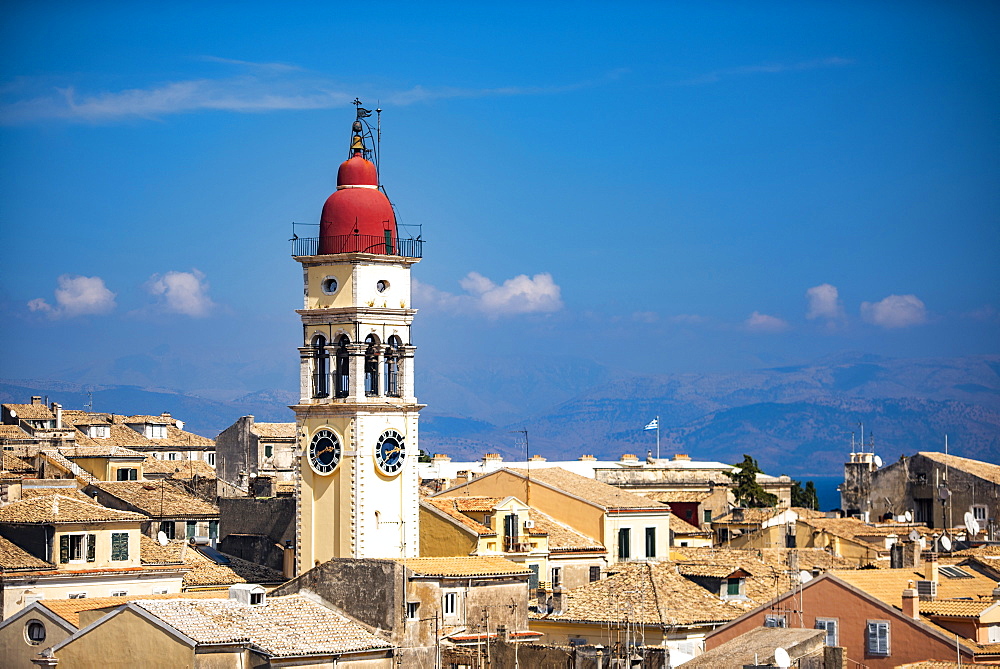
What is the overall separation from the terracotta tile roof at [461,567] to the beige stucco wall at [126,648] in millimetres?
9793

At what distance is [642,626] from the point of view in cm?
5400

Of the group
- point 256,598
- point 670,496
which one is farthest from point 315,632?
point 670,496

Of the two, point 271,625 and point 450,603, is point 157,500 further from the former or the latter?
point 271,625

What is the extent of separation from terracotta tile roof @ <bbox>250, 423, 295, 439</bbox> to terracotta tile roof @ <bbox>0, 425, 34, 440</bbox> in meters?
18.1

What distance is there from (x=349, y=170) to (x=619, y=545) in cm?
1671

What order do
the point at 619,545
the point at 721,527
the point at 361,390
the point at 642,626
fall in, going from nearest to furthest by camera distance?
the point at 642,626 < the point at 361,390 < the point at 619,545 < the point at 721,527

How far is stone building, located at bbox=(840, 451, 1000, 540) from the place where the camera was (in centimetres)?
9981

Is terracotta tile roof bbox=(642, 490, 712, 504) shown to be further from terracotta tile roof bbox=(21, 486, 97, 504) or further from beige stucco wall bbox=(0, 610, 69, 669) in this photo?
beige stucco wall bbox=(0, 610, 69, 669)

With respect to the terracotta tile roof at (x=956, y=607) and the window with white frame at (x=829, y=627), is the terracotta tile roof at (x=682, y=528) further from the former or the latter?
the window with white frame at (x=829, y=627)

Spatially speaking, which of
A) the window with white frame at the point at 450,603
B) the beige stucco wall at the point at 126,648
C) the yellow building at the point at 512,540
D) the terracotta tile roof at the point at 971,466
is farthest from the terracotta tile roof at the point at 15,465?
the terracotta tile roof at the point at 971,466

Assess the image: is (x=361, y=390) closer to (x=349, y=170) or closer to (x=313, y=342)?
(x=313, y=342)

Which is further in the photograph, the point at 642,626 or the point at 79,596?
the point at 79,596

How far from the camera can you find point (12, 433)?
93000 mm

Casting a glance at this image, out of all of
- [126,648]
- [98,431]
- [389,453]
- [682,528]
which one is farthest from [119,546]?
[98,431]
